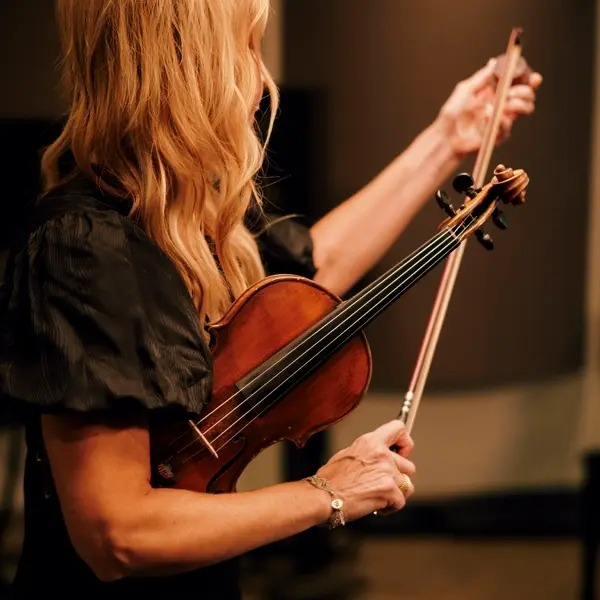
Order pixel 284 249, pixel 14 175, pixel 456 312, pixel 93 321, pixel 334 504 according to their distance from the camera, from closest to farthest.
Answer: pixel 93 321 < pixel 334 504 < pixel 284 249 < pixel 14 175 < pixel 456 312

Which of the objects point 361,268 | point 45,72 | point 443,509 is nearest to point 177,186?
point 361,268

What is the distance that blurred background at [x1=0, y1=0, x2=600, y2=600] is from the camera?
2168mm

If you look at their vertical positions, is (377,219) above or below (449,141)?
below

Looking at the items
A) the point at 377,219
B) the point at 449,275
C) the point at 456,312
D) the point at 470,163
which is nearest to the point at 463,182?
the point at 449,275

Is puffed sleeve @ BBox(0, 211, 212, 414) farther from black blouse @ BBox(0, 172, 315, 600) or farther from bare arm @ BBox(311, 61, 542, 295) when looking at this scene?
bare arm @ BBox(311, 61, 542, 295)

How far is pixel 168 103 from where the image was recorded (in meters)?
0.89

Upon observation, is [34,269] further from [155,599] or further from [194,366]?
[155,599]

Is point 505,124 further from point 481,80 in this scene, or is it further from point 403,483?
point 403,483

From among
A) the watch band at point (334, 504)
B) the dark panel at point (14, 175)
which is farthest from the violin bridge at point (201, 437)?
the dark panel at point (14, 175)

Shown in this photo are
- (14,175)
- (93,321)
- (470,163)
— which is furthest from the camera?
(470,163)

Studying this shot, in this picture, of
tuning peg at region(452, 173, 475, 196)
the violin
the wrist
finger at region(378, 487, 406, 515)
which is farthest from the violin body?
the wrist

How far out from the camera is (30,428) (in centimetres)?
95

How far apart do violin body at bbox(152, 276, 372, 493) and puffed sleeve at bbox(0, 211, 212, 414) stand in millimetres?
67

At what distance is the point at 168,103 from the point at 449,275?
444mm
